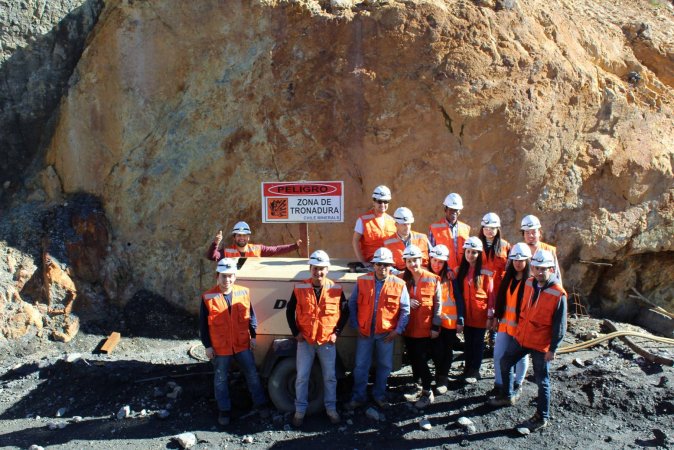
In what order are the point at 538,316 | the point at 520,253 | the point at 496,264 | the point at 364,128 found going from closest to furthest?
the point at 538,316
the point at 520,253
the point at 496,264
the point at 364,128

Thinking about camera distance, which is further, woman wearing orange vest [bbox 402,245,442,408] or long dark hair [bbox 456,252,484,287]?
long dark hair [bbox 456,252,484,287]

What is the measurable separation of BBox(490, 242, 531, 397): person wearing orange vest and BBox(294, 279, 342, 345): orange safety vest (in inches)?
69.4

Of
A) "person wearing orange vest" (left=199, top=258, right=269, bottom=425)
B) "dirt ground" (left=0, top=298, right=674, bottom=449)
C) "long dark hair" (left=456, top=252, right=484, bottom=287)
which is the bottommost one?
"dirt ground" (left=0, top=298, right=674, bottom=449)

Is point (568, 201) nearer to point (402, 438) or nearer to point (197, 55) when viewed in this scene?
point (402, 438)

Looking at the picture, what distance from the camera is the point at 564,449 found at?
5.94 m

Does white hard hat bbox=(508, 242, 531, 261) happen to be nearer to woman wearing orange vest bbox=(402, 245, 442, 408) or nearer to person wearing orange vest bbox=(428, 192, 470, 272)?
woman wearing orange vest bbox=(402, 245, 442, 408)

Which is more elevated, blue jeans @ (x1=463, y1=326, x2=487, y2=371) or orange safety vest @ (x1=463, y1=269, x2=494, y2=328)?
orange safety vest @ (x1=463, y1=269, x2=494, y2=328)

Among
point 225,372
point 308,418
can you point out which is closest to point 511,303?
point 308,418

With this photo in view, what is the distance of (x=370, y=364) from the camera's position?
21.9ft

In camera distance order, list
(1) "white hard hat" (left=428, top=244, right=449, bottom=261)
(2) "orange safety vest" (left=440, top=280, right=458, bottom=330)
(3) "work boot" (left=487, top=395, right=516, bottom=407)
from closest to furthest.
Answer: (3) "work boot" (left=487, top=395, right=516, bottom=407)
(1) "white hard hat" (left=428, top=244, right=449, bottom=261)
(2) "orange safety vest" (left=440, top=280, right=458, bottom=330)

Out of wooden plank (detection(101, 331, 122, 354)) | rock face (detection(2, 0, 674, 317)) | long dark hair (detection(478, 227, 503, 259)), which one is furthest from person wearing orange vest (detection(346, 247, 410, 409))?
wooden plank (detection(101, 331, 122, 354))

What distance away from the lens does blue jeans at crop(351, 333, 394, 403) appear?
257 inches

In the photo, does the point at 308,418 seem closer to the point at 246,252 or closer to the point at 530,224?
the point at 246,252

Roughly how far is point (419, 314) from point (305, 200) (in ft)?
7.07
